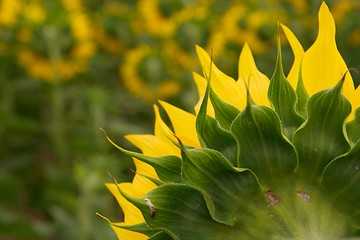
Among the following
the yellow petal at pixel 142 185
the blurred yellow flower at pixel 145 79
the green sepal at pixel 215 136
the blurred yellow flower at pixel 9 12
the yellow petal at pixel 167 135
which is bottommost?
the blurred yellow flower at pixel 145 79

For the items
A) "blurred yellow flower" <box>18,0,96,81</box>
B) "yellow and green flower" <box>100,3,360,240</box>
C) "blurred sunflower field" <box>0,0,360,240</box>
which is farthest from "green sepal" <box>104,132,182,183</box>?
"blurred yellow flower" <box>18,0,96,81</box>

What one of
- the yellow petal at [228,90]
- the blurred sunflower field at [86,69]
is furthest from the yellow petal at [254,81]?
the blurred sunflower field at [86,69]

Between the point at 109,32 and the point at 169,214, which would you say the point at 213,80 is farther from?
the point at 109,32

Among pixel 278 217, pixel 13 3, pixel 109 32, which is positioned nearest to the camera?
pixel 278 217

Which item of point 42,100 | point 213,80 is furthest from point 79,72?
point 213,80

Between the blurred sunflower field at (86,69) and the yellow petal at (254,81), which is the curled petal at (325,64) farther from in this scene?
the blurred sunflower field at (86,69)

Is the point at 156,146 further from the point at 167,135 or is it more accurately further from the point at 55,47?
the point at 55,47

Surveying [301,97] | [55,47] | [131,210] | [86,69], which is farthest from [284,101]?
[86,69]
